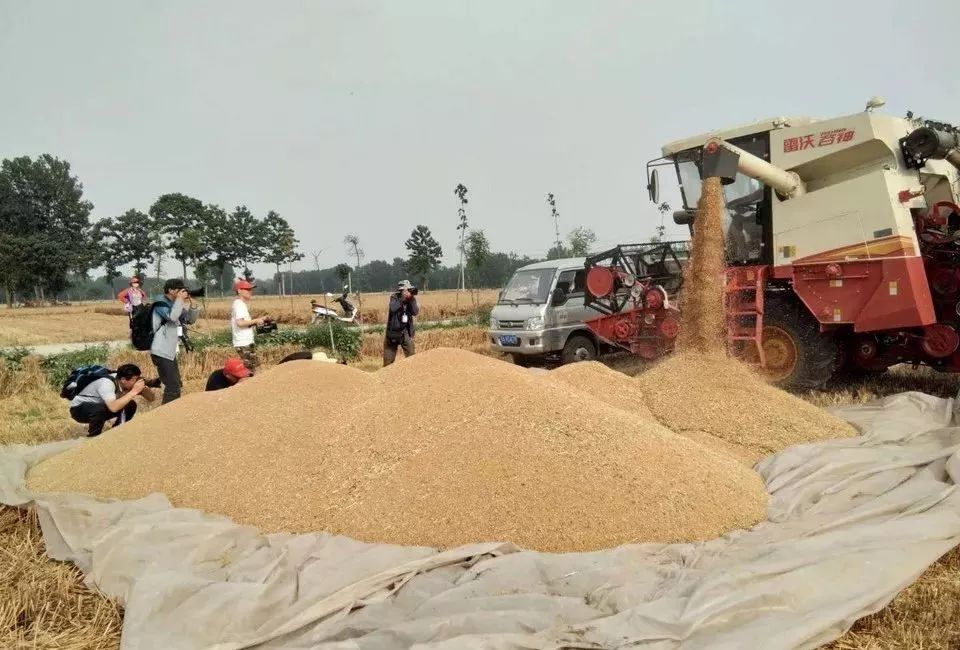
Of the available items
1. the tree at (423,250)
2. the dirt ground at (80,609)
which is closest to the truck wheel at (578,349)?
the dirt ground at (80,609)

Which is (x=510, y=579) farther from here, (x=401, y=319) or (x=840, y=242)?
(x=401, y=319)

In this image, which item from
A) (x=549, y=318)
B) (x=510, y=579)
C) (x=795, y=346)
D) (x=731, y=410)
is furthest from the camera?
(x=549, y=318)

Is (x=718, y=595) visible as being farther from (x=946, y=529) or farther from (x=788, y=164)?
(x=788, y=164)

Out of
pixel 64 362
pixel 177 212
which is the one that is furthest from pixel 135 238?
pixel 64 362

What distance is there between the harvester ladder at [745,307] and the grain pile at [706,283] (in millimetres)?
155

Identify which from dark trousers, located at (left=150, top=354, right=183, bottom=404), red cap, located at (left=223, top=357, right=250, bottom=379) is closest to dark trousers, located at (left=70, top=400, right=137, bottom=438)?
dark trousers, located at (left=150, top=354, right=183, bottom=404)

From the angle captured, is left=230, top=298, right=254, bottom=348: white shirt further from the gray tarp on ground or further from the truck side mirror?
the truck side mirror

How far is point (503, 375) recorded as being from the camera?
377 cm

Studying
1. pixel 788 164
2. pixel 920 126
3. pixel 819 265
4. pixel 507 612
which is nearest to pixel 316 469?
pixel 507 612

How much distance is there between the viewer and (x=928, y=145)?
17.1ft

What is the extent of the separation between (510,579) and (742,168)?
4.62 metres

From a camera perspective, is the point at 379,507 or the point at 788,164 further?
the point at 788,164

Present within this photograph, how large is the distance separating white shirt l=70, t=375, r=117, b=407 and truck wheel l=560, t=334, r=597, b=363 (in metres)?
5.51

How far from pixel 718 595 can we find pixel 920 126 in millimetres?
5546
